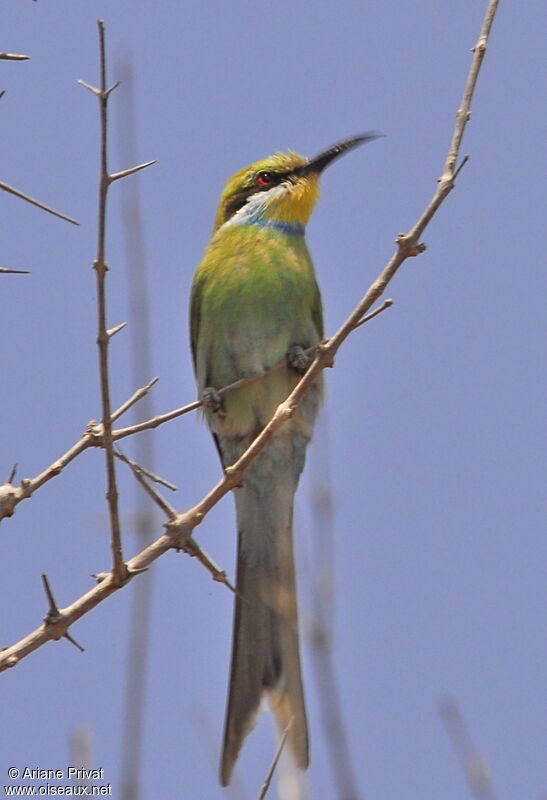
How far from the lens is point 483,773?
2.13m

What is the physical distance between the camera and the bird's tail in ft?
11.9

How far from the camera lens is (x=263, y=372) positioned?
452 cm

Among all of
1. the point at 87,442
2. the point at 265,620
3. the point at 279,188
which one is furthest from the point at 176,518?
the point at 279,188

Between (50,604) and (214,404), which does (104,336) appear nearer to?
(50,604)

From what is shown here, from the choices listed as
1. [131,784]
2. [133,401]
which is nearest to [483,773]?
[131,784]

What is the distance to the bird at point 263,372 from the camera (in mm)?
3967

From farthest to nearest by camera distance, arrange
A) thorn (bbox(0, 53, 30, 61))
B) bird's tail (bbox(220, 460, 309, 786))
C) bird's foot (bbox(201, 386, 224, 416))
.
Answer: bird's foot (bbox(201, 386, 224, 416)), bird's tail (bbox(220, 460, 309, 786)), thorn (bbox(0, 53, 30, 61))

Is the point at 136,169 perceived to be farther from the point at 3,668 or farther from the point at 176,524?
the point at 3,668

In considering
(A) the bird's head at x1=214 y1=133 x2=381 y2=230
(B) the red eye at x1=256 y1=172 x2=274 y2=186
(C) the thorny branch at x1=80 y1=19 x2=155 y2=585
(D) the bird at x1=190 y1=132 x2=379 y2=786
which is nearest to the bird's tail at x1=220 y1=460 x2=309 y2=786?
(D) the bird at x1=190 y1=132 x2=379 y2=786

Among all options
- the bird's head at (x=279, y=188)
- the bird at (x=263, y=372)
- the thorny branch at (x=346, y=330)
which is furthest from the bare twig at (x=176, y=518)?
the bird's head at (x=279, y=188)

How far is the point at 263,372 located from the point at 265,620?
99 centimetres

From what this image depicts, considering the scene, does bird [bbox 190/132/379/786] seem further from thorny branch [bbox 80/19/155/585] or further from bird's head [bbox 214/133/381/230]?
thorny branch [bbox 80/19/155/585]

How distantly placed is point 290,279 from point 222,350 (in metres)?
0.42

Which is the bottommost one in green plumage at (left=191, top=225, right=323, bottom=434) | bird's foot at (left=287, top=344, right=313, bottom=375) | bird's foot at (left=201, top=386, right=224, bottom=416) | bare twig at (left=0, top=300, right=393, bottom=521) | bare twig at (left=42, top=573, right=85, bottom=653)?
bare twig at (left=42, top=573, right=85, bottom=653)
